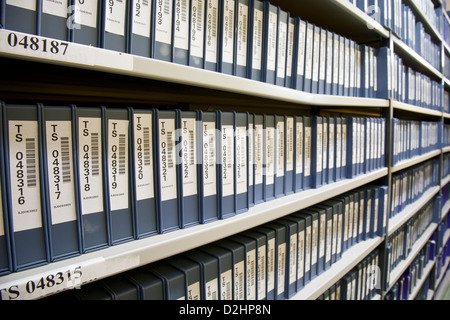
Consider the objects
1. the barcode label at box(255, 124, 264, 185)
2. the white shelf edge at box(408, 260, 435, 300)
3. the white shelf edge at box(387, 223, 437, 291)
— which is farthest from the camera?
the white shelf edge at box(408, 260, 435, 300)

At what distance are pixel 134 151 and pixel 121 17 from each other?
0.27 m

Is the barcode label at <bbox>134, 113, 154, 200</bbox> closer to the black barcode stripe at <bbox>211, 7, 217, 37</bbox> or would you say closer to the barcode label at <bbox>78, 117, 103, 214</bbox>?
the barcode label at <bbox>78, 117, 103, 214</bbox>

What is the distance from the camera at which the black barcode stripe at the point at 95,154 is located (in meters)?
0.51

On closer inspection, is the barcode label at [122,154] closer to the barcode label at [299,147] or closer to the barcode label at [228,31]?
the barcode label at [228,31]

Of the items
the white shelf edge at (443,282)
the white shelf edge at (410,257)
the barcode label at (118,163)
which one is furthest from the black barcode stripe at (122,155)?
the white shelf edge at (443,282)

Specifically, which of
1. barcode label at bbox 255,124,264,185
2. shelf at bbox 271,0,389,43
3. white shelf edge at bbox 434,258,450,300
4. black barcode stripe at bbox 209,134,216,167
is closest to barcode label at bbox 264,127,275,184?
barcode label at bbox 255,124,264,185

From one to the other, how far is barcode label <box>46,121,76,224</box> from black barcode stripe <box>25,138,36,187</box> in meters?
0.02

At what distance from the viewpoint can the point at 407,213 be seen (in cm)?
177

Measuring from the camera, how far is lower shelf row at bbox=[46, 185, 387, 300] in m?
0.61

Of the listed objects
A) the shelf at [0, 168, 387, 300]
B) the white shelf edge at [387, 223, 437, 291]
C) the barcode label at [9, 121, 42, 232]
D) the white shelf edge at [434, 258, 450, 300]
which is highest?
the barcode label at [9, 121, 42, 232]

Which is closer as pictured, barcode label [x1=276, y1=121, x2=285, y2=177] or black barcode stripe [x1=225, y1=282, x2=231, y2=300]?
black barcode stripe [x1=225, y1=282, x2=231, y2=300]

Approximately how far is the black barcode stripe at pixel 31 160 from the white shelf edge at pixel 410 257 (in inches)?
72.5

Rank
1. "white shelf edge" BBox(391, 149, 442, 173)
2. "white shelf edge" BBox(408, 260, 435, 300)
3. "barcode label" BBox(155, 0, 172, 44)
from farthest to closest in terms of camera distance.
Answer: "white shelf edge" BBox(408, 260, 435, 300)
"white shelf edge" BBox(391, 149, 442, 173)
"barcode label" BBox(155, 0, 172, 44)

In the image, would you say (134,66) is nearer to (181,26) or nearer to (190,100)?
(181,26)
